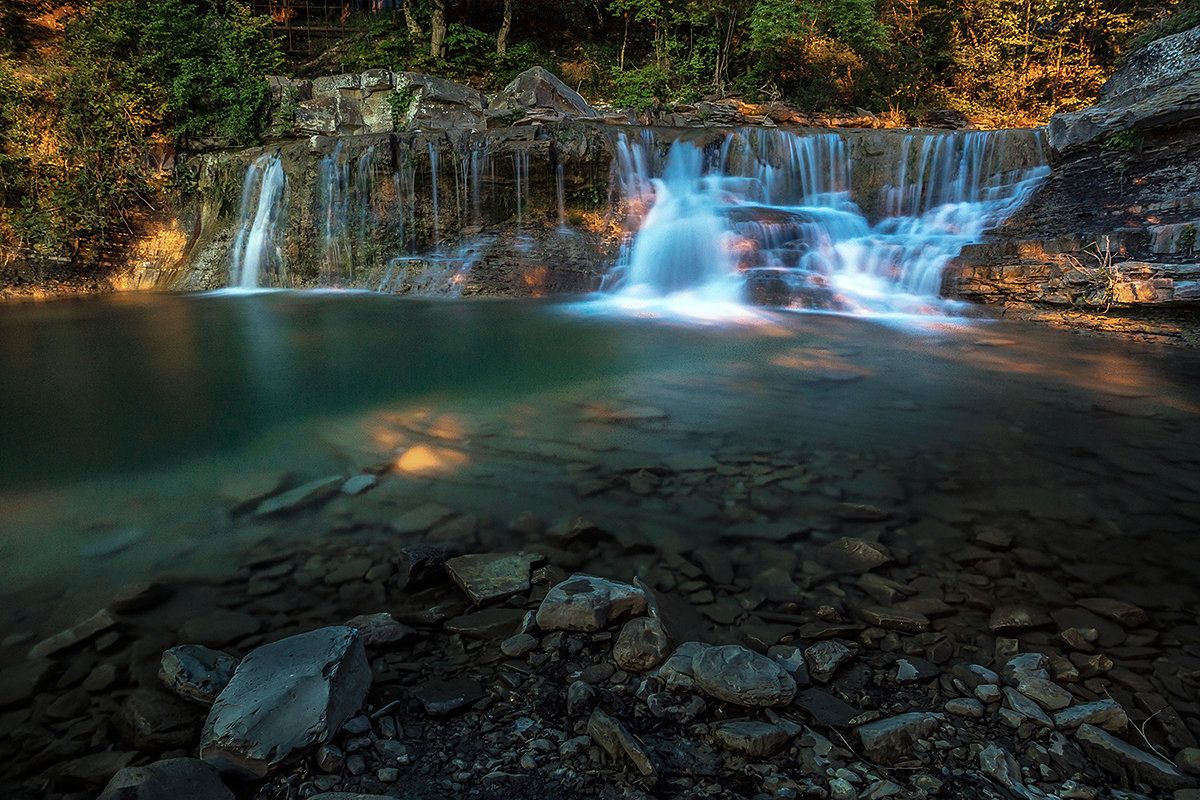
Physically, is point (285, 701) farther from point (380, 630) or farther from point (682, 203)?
point (682, 203)

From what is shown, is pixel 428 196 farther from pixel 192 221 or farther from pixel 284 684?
pixel 284 684

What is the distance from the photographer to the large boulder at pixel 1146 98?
8.43 metres

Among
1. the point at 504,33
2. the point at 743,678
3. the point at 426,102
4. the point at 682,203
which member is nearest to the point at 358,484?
the point at 743,678

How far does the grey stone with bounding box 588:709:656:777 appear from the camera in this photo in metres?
1.41

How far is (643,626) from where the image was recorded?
1.86 metres

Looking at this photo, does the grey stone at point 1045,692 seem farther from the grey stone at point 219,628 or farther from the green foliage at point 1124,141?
the green foliage at point 1124,141

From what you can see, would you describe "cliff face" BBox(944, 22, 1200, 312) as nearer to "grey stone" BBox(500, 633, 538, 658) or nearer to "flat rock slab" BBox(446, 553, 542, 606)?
"flat rock slab" BBox(446, 553, 542, 606)

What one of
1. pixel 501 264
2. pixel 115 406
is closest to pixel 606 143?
pixel 501 264

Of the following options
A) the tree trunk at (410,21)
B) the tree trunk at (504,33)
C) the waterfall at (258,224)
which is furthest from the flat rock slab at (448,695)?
the tree trunk at (410,21)

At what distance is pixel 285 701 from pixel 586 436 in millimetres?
2488

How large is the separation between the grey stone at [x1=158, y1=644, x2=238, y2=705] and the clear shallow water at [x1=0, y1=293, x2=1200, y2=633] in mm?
642

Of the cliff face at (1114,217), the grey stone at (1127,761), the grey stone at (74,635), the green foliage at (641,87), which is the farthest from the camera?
the green foliage at (641,87)

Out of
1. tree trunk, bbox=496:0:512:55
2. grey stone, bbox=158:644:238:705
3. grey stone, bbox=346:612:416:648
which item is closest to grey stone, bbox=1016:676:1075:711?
grey stone, bbox=346:612:416:648

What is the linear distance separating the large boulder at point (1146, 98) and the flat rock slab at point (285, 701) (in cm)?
1195
